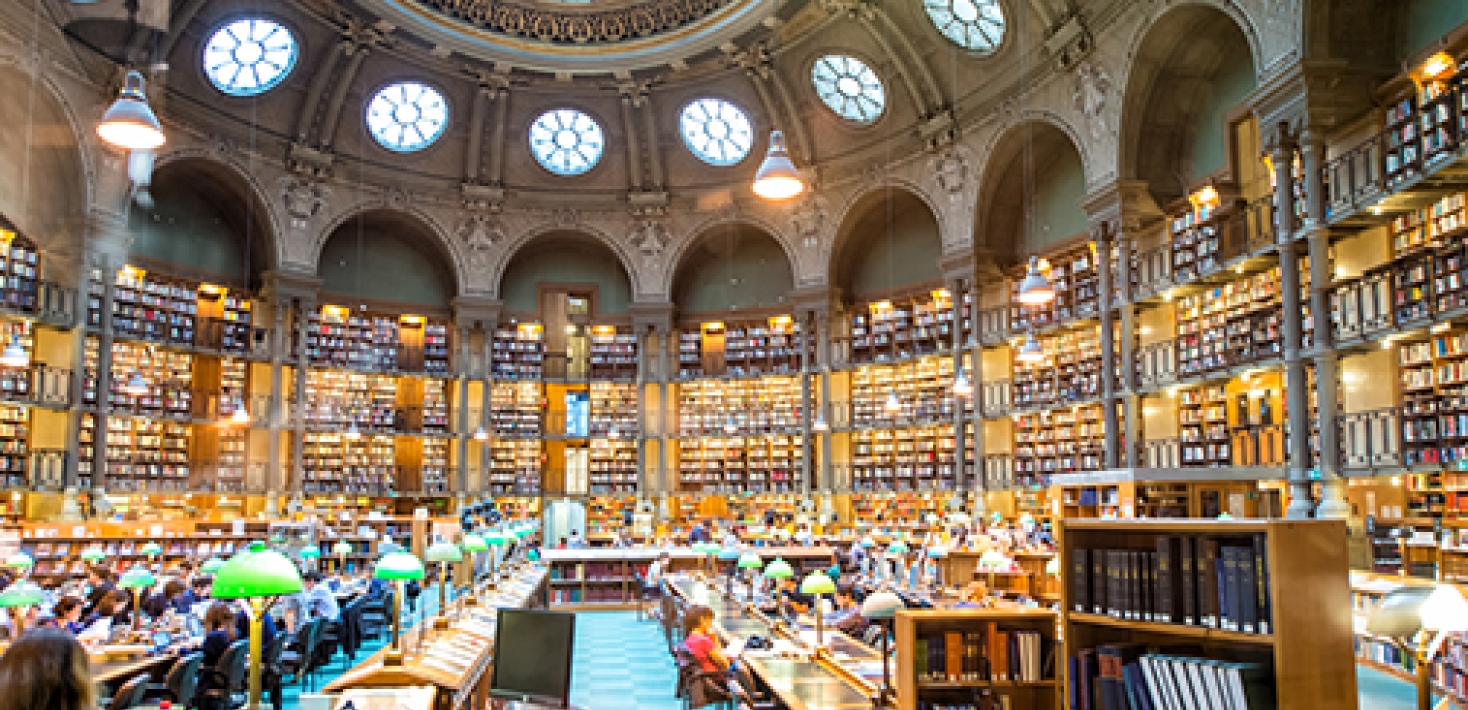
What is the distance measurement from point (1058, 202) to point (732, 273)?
30.7 ft

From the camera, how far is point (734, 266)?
27344 mm

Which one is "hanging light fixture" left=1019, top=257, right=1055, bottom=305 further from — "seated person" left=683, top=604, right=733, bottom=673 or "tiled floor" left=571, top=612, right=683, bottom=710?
"seated person" left=683, top=604, right=733, bottom=673

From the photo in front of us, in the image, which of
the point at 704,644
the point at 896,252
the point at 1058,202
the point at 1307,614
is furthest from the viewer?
the point at 896,252

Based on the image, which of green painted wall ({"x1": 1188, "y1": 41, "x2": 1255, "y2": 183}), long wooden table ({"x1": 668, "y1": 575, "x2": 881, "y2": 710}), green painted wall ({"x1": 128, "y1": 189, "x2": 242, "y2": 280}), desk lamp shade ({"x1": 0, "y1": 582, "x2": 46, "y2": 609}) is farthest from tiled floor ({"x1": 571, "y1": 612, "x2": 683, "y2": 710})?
green painted wall ({"x1": 128, "y1": 189, "x2": 242, "y2": 280})

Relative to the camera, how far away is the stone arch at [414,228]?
79.0ft

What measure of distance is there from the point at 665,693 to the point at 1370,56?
1119cm

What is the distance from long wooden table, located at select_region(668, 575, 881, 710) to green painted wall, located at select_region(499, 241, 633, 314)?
1834 centimetres

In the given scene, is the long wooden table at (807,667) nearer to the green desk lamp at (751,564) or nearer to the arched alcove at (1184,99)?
the green desk lamp at (751,564)

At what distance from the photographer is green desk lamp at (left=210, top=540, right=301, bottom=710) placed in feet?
12.3

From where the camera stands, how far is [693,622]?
775 centimetres

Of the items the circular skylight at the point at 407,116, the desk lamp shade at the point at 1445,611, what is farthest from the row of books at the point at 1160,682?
the circular skylight at the point at 407,116

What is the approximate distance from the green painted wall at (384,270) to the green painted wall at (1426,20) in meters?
20.5

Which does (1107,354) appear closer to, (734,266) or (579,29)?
(734,266)

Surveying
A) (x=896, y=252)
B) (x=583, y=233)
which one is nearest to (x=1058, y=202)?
(x=896, y=252)
